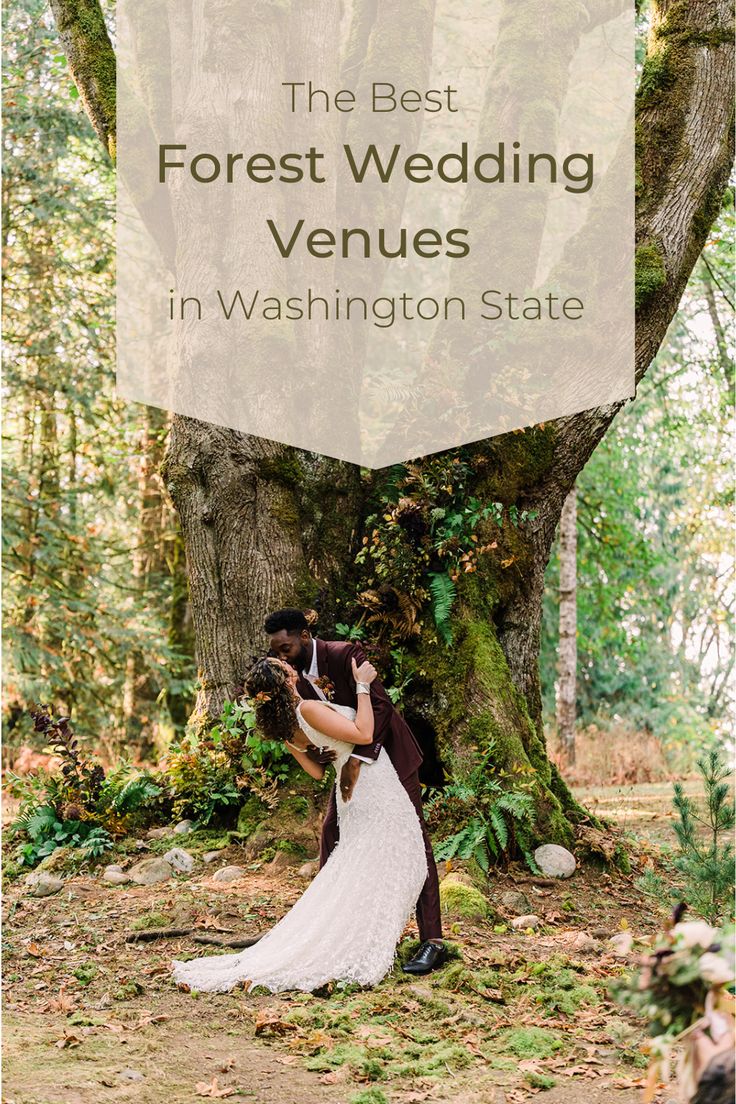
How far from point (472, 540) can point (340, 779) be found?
2850 mm

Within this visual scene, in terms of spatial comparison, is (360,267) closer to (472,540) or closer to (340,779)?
(472,540)

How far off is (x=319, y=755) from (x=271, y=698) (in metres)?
0.70

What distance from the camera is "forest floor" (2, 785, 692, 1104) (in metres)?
4.42

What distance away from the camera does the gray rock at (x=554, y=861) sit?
301 inches

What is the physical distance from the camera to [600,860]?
25.8 ft

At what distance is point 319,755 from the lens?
20.3ft

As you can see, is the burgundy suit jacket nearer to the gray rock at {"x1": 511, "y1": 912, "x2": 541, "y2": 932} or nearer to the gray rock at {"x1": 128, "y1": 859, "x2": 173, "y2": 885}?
the gray rock at {"x1": 511, "y1": 912, "x2": 541, "y2": 932}

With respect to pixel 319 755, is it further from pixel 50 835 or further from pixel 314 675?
pixel 50 835

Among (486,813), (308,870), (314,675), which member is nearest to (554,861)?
(486,813)

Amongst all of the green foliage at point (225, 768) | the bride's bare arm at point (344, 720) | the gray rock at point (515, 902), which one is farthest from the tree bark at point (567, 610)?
the bride's bare arm at point (344, 720)

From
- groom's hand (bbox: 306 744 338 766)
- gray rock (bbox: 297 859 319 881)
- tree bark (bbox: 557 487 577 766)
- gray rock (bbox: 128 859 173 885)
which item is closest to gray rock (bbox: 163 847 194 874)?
gray rock (bbox: 128 859 173 885)

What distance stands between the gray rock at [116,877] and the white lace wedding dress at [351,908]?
197cm

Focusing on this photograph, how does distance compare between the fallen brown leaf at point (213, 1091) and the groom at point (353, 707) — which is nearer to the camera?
the fallen brown leaf at point (213, 1091)
